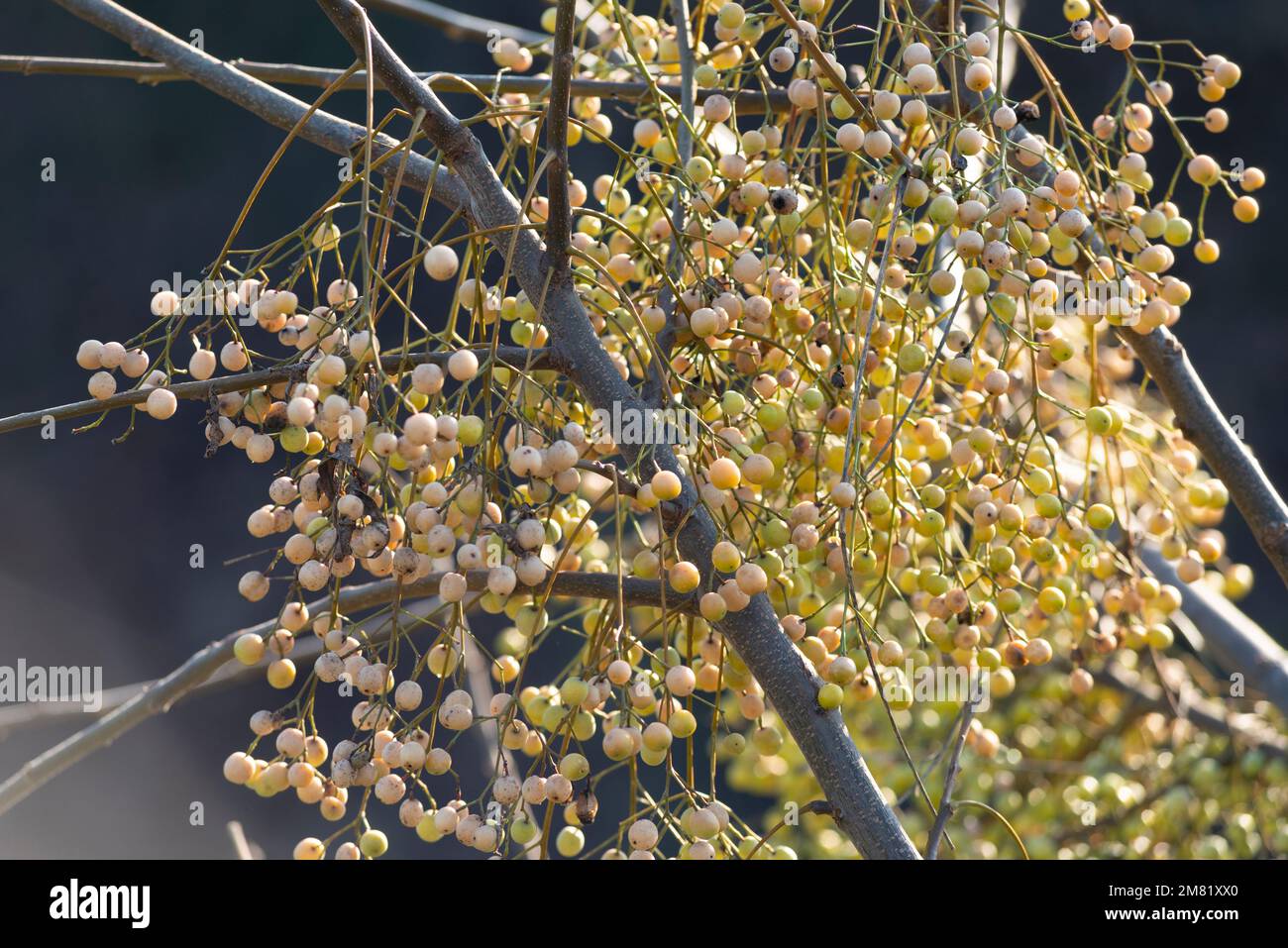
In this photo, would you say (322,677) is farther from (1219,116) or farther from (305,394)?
(1219,116)

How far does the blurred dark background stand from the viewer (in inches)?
79.0

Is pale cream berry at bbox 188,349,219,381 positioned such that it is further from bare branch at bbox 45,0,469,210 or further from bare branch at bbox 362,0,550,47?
bare branch at bbox 362,0,550,47

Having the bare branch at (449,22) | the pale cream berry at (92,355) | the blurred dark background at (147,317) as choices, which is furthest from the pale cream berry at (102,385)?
the blurred dark background at (147,317)

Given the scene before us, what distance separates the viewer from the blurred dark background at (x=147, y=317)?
2006 millimetres

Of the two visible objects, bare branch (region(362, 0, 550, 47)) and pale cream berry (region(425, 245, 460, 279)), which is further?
bare branch (region(362, 0, 550, 47))

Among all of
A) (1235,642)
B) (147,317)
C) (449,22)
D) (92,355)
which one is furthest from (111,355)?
(147,317)

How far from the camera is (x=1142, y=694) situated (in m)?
1.24

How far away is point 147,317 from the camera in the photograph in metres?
2.15

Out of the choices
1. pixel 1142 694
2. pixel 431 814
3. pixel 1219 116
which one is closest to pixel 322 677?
pixel 431 814

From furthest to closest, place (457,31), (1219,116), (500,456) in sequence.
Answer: (457,31)
(1219,116)
(500,456)

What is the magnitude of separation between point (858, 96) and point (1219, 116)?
0.26 m

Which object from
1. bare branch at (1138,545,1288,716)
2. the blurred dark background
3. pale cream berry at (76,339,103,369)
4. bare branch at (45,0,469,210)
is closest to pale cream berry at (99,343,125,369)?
pale cream berry at (76,339,103,369)

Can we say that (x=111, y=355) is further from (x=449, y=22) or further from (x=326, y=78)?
(x=449, y=22)

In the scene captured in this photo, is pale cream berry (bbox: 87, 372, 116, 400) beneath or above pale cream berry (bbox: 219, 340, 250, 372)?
beneath
